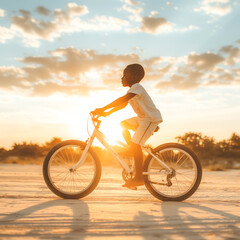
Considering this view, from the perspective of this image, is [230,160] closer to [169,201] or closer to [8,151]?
[8,151]

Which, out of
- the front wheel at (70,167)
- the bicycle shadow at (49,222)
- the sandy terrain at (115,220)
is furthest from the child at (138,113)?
the bicycle shadow at (49,222)

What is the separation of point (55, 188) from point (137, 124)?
4.82 feet

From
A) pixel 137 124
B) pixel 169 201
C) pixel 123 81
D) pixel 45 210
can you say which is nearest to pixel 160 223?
pixel 45 210

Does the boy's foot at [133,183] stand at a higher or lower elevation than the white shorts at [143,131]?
lower

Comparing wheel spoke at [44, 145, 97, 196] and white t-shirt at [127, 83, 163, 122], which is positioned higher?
white t-shirt at [127, 83, 163, 122]

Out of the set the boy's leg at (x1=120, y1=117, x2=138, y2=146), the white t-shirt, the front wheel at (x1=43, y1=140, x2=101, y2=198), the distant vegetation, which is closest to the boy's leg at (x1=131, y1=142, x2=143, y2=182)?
the boy's leg at (x1=120, y1=117, x2=138, y2=146)

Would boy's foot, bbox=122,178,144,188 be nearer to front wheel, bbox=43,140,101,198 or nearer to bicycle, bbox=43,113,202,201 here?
bicycle, bbox=43,113,202,201

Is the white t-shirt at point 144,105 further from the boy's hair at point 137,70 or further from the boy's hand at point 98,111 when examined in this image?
the boy's hand at point 98,111

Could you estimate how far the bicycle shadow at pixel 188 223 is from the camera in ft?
8.48

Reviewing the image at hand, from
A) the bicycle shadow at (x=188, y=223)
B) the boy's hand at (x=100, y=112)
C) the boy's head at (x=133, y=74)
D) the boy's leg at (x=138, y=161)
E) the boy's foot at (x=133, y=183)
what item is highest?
the boy's head at (x=133, y=74)

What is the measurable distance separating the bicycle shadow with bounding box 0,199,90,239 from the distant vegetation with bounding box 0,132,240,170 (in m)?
15.7

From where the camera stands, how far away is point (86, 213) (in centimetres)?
326

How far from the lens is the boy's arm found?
4434mm

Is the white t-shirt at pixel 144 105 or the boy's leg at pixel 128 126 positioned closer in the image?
the white t-shirt at pixel 144 105
